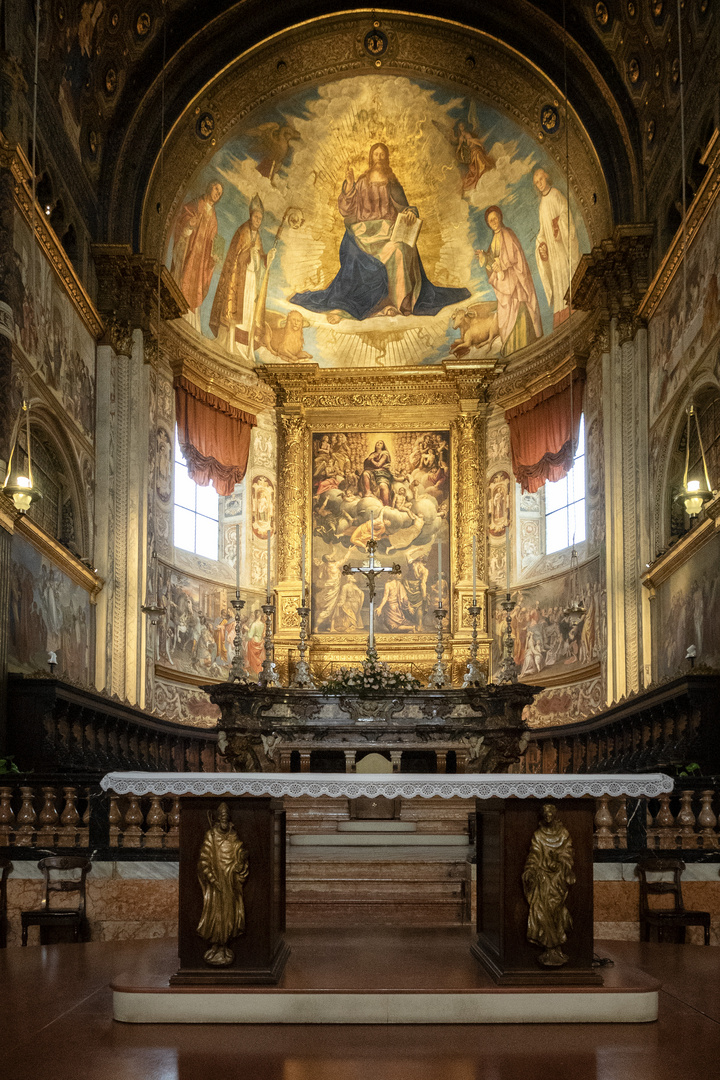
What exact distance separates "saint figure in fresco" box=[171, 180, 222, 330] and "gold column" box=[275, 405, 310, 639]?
8.78ft

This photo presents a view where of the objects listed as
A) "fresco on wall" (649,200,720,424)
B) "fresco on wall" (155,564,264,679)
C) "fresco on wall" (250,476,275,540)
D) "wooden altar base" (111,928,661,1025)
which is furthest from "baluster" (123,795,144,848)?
"fresco on wall" (250,476,275,540)

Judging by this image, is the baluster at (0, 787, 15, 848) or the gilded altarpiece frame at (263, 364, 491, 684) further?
the gilded altarpiece frame at (263, 364, 491, 684)

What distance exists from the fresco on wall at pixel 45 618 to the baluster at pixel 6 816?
10.2ft

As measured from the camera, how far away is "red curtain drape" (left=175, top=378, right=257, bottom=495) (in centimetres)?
1977

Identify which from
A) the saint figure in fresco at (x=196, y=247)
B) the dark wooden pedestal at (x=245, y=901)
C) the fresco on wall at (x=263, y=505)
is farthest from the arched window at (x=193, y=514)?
the dark wooden pedestal at (x=245, y=901)

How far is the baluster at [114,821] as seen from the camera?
29.9 ft

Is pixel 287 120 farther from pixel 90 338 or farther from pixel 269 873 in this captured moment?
pixel 269 873

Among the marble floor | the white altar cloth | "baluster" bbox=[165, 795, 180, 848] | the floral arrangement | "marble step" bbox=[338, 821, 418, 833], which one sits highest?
the floral arrangement

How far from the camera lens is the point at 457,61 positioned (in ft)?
64.9

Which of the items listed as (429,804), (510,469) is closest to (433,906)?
(429,804)

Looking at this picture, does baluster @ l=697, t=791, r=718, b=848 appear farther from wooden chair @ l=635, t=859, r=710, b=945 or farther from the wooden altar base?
the wooden altar base

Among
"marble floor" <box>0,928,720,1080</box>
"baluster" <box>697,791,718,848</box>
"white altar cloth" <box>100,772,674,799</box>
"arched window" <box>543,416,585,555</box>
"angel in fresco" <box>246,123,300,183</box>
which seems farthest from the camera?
"angel in fresco" <box>246,123,300,183</box>

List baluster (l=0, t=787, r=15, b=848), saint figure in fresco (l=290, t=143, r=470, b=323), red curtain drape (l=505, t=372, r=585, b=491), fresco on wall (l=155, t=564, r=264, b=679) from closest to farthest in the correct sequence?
baluster (l=0, t=787, r=15, b=848) < fresco on wall (l=155, t=564, r=264, b=679) < red curtain drape (l=505, t=372, r=585, b=491) < saint figure in fresco (l=290, t=143, r=470, b=323)

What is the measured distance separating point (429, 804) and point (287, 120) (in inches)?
544
